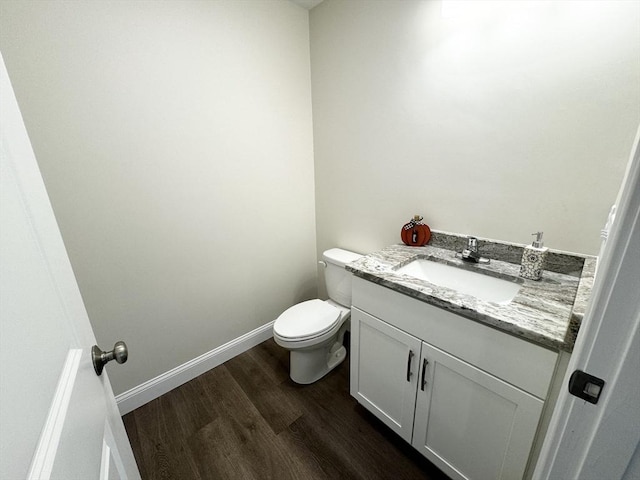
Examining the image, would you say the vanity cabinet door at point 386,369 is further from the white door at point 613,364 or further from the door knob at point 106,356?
the door knob at point 106,356

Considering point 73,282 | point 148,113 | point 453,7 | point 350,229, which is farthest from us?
point 350,229

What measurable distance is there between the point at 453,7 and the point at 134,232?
188 cm

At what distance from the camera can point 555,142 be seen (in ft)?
3.54

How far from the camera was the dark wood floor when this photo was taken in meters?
1.25

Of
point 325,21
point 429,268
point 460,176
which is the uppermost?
point 325,21

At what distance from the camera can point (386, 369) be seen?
1.24 m

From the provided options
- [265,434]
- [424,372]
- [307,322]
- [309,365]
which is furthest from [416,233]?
[265,434]

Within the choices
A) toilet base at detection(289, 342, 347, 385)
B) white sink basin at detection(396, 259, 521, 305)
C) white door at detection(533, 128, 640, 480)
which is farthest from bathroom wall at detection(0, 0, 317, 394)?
white door at detection(533, 128, 640, 480)

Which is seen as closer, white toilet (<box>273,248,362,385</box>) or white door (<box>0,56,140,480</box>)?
white door (<box>0,56,140,480</box>)

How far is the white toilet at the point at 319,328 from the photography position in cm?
155

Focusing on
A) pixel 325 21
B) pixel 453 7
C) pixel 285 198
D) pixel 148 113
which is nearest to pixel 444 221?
pixel 453 7

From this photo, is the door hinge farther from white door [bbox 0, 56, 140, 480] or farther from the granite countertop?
white door [bbox 0, 56, 140, 480]

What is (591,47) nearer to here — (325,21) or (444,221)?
(444,221)

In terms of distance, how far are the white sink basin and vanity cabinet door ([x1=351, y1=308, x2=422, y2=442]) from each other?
309mm
